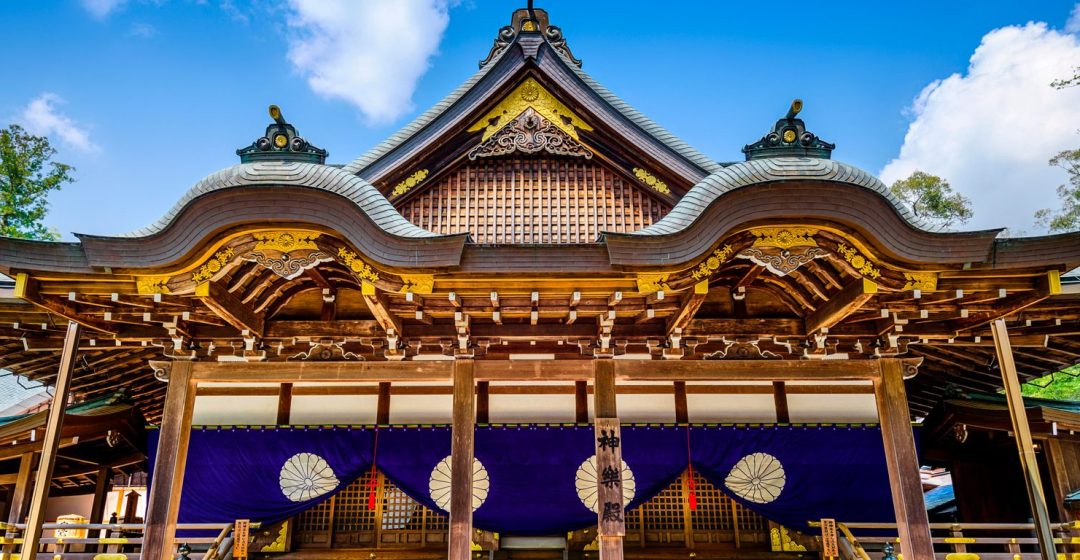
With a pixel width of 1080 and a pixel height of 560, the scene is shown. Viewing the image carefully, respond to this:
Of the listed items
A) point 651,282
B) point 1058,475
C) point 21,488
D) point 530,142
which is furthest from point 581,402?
point 21,488

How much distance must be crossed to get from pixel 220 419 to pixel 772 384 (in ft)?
27.4

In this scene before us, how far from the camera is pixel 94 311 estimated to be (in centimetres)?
723

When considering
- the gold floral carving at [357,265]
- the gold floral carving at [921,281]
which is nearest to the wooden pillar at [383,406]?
the gold floral carving at [357,265]

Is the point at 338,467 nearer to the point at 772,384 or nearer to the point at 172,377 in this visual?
the point at 172,377

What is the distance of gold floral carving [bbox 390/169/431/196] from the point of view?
9.09 meters

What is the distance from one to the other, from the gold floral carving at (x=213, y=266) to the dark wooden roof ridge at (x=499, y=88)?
2.75 metres

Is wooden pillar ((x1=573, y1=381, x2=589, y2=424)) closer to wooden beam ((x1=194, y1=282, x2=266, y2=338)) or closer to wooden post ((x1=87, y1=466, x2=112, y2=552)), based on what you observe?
wooden beam ((x1=194, y1=282, x2=266, y2=338))

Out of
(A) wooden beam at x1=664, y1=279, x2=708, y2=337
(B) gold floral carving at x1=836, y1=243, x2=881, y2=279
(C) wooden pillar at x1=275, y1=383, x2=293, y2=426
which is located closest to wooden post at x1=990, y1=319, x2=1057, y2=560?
(B) gold floral carving at x1=836, y1=243, x2=881, y2=279

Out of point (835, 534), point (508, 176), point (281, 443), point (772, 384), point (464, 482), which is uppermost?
point (508, 176)

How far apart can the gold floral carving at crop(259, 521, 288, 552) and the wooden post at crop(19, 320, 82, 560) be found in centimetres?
→ 362

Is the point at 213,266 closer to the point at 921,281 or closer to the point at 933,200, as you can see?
the point at 921,281

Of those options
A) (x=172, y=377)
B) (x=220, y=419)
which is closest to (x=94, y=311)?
(x=172, y=377)

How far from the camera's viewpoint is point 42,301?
264 inches

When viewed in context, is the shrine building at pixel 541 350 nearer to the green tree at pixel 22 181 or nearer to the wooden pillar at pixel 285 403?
the wooden pillar at pixel 285 403
